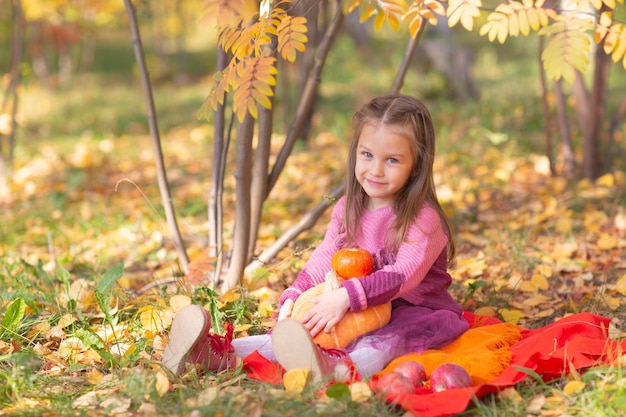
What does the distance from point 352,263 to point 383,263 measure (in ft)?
0.48

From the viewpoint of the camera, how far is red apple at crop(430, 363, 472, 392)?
2.05 metres

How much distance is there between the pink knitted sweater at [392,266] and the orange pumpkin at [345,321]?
5 cm

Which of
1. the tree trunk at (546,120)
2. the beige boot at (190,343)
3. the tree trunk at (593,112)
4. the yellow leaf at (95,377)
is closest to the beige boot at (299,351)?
the beige boot at (190,343)

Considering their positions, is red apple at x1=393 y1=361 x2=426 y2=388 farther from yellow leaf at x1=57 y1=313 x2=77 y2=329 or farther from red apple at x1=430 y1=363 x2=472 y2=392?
yellow leaf at x1=57 y1=313 x2=77 y2=329

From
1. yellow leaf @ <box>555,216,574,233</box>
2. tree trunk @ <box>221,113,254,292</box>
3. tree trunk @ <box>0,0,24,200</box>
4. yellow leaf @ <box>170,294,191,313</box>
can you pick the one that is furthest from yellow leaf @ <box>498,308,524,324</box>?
tree trunk @ <box>0,0,24,200</box>

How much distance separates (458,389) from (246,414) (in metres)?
0.60

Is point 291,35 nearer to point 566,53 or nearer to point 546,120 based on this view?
point 566,53

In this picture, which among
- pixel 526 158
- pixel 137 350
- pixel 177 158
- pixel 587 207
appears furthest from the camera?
pixel 177 158

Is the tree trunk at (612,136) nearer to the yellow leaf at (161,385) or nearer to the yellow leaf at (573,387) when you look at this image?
the yellow leaf at (573,387)

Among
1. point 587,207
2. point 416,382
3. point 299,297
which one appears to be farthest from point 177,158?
point 416,382

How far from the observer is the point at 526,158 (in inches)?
205

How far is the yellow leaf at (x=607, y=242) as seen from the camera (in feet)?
11.3

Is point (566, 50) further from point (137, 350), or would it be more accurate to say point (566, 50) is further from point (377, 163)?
point (137, 350)

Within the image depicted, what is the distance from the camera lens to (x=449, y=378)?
206 centimetres
